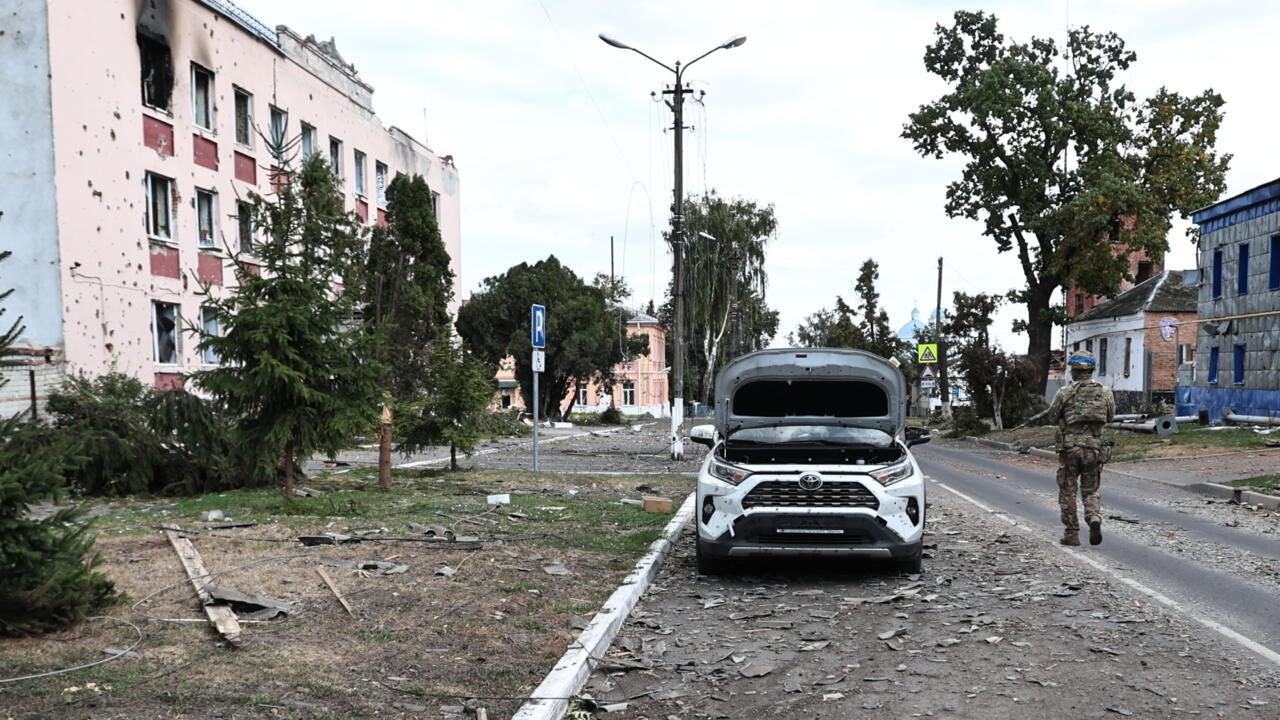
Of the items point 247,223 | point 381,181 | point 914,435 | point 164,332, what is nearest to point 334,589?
point 247,223

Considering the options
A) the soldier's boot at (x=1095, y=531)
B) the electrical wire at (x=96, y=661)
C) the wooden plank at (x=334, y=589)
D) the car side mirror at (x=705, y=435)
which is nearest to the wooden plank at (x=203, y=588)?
the electrical wire at (x=96, y=661)

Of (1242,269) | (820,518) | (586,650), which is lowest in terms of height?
(586,650)

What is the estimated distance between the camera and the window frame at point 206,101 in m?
23.2

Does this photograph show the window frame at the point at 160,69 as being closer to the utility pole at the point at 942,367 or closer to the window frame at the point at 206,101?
the window frame at the point at 206,101

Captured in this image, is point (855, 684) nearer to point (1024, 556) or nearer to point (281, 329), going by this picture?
point (1024, 556)

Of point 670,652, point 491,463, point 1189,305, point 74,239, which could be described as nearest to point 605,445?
point 491,463

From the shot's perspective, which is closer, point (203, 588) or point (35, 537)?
point (35, 537)

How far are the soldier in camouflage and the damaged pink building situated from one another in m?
11.0

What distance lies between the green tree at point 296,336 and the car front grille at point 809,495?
540 centimetres

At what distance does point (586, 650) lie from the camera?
583cm

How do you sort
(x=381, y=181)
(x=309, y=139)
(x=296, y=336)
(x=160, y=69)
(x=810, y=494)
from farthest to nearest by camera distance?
(x=381, y=181), (x=309, y=139), (x=160, y=69), (x=296, y=336), (x=810, y=494)

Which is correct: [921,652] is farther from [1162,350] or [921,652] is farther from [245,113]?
[1162,350]

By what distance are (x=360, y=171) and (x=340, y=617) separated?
28598mm

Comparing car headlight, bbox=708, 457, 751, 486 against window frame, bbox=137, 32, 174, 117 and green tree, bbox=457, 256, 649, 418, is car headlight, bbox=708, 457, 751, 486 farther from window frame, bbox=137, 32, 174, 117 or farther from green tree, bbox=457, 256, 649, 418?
green tree, bbox=457, 256, 649, 418
